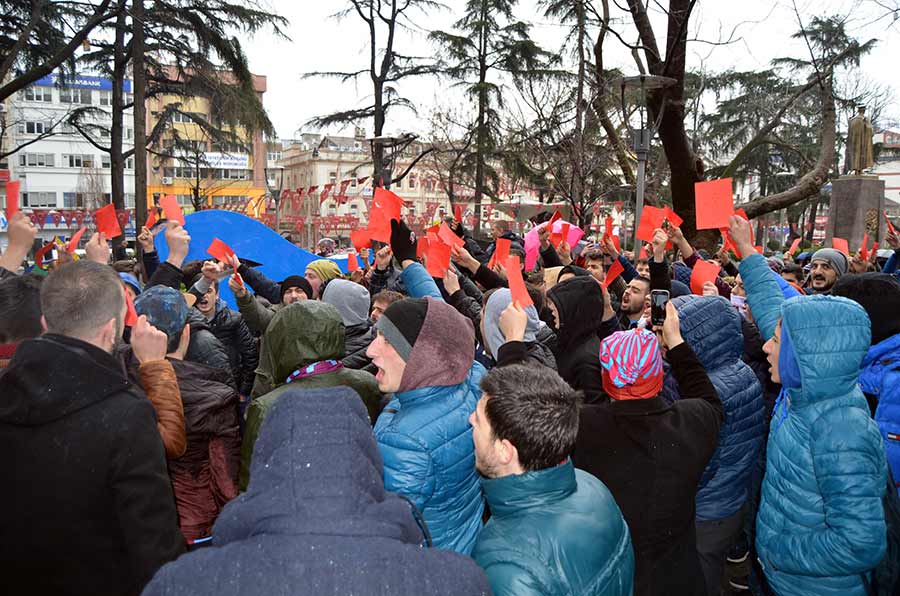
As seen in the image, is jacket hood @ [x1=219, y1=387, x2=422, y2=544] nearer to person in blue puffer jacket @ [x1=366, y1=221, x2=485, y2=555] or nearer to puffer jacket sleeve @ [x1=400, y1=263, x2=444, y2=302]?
person in blue puffer jacket @ [x1=366, y1=221, x2=485, y2=555]

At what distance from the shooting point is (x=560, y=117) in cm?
1695

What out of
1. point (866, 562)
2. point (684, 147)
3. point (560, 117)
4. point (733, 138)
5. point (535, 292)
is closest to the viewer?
point (866, 562)

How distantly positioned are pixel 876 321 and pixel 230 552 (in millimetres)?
3310

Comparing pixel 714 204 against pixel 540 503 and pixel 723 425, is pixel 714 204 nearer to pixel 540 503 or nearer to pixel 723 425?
pixel 723 425

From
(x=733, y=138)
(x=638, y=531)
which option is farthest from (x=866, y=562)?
(x=733, y=138)

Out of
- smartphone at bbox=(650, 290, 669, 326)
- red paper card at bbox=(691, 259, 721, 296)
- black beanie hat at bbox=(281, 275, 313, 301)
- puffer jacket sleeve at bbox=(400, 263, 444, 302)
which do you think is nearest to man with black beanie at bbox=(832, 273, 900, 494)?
→ red paper card at bbox=(691, 259, 721, 296)

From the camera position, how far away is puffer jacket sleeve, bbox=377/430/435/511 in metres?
2.20

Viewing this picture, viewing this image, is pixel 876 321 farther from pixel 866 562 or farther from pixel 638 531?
pixel 638 531

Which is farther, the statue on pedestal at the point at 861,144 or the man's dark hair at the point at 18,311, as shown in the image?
the statue on pedestal at the point at 861,144

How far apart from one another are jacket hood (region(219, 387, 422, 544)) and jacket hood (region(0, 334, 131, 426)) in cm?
96

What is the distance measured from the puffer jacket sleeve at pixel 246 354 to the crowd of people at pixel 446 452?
126 centimetres

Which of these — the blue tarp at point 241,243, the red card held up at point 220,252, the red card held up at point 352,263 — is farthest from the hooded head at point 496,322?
the blue tarp at point 241,243

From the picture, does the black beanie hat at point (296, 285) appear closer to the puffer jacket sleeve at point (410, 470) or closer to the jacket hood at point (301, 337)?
the jacket hood at point (301, 337)

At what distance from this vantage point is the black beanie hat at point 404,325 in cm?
254
